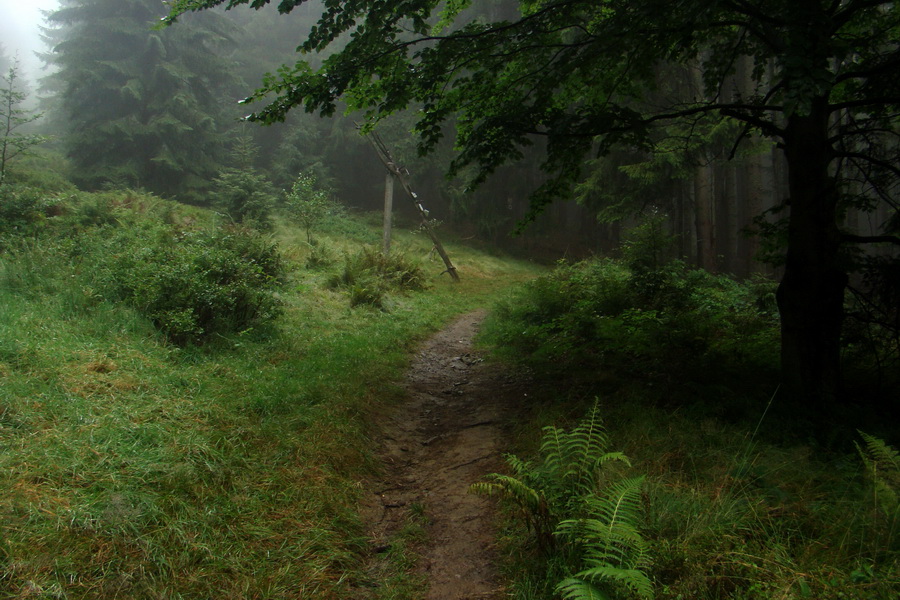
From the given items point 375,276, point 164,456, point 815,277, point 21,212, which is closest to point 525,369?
point 815,277

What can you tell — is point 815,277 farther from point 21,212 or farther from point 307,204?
point 307,204

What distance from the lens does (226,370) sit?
16.8 feet

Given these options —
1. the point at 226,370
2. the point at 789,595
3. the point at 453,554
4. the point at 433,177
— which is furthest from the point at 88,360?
the point at 433,177

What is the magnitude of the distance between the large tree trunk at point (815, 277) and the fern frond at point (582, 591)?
11.4 ft

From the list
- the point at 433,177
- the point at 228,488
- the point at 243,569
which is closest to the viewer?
the point at 243,569

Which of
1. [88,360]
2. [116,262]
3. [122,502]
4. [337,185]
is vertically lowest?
[122,502]

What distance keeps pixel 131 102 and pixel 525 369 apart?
2630 cm

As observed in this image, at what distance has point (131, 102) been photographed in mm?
23047

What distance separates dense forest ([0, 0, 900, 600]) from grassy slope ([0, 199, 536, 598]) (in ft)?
0.07

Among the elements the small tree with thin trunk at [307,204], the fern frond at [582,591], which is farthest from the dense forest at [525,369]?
the small tree with thin trunk at [307,204]

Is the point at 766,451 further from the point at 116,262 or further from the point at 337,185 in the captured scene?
the point at 337,185

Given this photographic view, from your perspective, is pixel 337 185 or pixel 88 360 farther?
Answer: pixel 337 185

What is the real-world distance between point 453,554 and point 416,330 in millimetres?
6429

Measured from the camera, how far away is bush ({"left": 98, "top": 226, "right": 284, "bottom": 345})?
579cm
